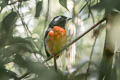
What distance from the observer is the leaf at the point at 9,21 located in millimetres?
862

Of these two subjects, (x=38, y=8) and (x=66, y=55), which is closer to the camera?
(x=38, y=8)

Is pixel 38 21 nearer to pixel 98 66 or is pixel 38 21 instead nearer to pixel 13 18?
pixel 13 18

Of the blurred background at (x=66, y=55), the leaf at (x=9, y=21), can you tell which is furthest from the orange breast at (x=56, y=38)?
the leaf at (x=9, y=21)

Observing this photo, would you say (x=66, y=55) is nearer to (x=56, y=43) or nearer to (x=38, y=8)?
(x=38, y=8)

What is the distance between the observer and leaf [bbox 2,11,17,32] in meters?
0.86

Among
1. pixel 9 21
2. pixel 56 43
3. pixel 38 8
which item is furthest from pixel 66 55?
pixel 56 43

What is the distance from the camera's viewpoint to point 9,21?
35.7 inches

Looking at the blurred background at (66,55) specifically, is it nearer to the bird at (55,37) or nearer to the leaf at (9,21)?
the leaf at (9,21)

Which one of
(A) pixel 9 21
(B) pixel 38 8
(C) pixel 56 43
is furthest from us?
(C) pixel 56 43

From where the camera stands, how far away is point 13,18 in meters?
0.94

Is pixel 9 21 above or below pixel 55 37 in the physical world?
above

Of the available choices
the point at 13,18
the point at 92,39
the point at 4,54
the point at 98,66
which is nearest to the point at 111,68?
the point at 98,66

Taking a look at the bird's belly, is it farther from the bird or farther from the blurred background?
the blurred background

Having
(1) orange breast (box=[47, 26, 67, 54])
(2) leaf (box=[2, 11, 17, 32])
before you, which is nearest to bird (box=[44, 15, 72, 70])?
(1) orange breast (box=[47, 26, 67, 54])
